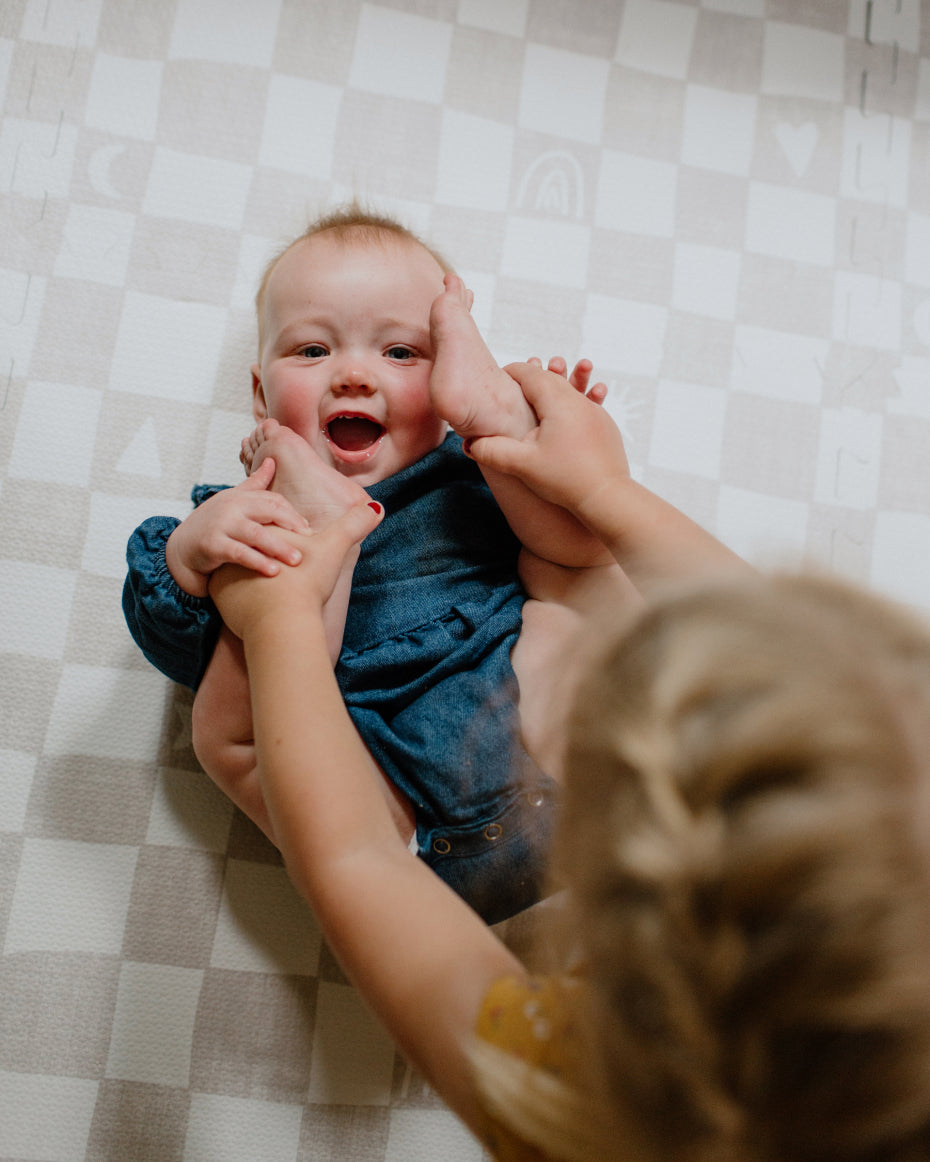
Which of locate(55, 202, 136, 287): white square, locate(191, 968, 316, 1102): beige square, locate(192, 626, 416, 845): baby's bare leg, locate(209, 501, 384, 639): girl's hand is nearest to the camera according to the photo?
locate(209, 501, 384, 639): girl's hand

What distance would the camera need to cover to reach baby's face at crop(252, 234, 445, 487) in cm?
77

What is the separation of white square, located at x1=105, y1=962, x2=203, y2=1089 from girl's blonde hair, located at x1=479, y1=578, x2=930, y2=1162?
0.56 m

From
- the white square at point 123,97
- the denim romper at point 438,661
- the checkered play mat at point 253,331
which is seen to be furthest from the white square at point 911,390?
the white square at point 123,97

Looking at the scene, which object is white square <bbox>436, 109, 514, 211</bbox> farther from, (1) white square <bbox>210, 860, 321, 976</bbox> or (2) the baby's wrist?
(1) white square <bbox>210, 860, 321, 976</bbox>

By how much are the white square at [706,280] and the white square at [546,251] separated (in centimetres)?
10

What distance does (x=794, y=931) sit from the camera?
32 cm

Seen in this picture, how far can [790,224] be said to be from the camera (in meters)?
1.00

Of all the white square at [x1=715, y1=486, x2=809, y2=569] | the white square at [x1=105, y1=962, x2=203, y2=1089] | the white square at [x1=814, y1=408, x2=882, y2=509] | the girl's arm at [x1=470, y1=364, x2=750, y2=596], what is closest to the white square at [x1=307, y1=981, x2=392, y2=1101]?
the white square at [x1=105, y1=962, x2=203, y2=1089]

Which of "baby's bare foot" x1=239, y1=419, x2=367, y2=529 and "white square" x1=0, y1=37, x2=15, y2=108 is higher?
"white square" x1=0, y1=37, x2=15, y2=108

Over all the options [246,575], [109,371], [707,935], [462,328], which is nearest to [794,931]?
[707,935]

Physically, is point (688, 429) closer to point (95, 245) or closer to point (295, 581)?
point (295, 581)

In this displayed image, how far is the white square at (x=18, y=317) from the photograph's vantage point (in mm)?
894

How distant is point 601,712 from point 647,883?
7cm

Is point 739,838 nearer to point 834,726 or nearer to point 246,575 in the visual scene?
point 834,726
